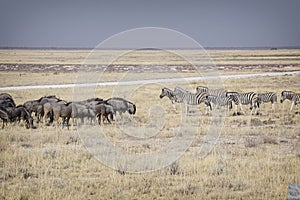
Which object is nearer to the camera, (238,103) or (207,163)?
(207,163)

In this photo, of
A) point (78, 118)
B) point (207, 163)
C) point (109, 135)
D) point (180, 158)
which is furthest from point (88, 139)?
point (207, 163)

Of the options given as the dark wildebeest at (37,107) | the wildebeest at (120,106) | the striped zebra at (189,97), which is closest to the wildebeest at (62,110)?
the dark wildebeest at (37,107)

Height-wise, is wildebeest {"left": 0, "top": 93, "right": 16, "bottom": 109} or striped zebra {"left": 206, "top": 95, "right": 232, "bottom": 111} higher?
wildebeest {"left": 0, "top": 93, "right": 16, "bottom": 109}

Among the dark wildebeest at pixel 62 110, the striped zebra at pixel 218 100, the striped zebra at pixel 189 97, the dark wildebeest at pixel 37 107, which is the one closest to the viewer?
the dark wildebeest at pixel 62 110

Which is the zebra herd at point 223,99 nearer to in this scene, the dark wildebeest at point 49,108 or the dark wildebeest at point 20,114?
the dark wildebeest at point 49,108

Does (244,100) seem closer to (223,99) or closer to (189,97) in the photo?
(223,99)

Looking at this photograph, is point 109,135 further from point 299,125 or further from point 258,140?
point 299,125

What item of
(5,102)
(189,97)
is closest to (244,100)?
(189,97)

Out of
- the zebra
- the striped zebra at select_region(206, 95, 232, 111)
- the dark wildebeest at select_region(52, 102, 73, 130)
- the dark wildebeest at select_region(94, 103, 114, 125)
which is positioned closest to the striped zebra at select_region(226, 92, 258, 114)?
the striped zebra at select_region(206, 95, 232, 111)

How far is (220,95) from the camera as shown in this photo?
81.8 feet

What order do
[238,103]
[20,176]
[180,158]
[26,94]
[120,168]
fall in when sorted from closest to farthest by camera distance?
[20,176] < [120,168] < [180,158] < [238,103] < [26,94]

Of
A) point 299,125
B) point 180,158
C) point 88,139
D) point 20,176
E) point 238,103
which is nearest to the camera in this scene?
point 20,176

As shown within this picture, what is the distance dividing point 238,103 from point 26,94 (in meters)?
15.9

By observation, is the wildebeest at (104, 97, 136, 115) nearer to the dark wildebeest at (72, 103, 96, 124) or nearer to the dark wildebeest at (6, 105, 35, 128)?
the dark wildebeest at (72, 103, 96, 124)
